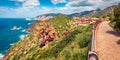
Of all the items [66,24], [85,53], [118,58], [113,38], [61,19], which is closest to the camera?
[118,58]

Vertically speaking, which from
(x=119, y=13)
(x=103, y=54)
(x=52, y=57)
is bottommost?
(x=52, y=57)

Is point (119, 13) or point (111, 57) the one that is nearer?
point (111, 57)

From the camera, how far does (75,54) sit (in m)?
29.2

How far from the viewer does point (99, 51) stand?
902 inches

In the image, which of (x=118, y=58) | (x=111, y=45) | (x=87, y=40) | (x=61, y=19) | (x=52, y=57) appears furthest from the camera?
(x=61, y=19)

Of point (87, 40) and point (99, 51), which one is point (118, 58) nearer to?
point (99, 51)

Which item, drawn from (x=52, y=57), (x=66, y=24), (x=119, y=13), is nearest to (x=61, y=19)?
(x=66, y=24)

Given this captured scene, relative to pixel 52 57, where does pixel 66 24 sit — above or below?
above

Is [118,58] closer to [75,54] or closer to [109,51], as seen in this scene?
[109,51]

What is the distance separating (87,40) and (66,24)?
179 ft

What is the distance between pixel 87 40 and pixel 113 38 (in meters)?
3.97

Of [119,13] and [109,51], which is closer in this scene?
[109,51]

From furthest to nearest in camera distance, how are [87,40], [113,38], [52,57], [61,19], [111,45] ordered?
[61,19] < [52,57] < [87,40] < [113,38] < [111,45]

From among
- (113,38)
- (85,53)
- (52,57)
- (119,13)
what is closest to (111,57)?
(85,53)
